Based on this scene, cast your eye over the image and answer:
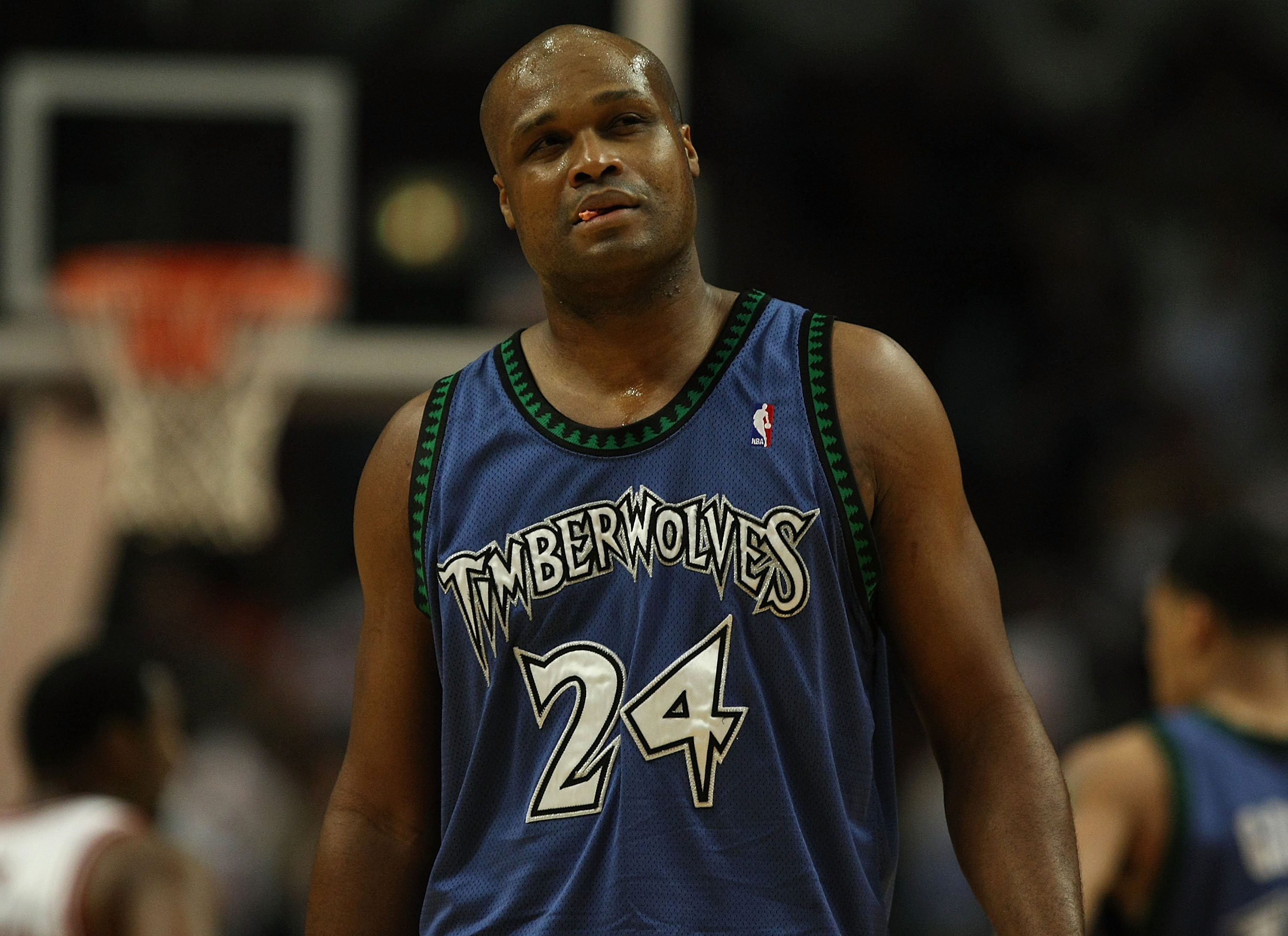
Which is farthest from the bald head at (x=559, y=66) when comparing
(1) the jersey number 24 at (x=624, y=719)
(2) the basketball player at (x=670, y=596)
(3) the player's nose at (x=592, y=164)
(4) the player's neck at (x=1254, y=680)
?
(4) the player's neck at (x=1254, y=680)

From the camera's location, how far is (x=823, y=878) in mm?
2047

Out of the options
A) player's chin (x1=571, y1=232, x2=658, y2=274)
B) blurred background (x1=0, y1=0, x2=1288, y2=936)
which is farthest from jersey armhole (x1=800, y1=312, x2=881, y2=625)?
blurred background (x1=0, y1=0, x2=1288, y2=936)

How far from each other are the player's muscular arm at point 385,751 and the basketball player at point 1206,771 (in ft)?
5.99

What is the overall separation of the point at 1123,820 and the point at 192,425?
3.91m

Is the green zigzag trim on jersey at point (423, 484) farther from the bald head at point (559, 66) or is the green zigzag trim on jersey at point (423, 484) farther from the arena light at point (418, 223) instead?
the arena light at point (418, 223)

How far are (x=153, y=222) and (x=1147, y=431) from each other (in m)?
5.66

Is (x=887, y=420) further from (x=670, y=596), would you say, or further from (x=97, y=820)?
(x=97, y=820)

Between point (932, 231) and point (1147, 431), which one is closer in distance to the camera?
point (1147, 431)

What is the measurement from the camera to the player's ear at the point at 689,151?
2227mm

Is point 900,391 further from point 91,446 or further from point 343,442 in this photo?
point 343,442

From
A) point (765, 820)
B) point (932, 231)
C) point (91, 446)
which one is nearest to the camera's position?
point (765, 820)

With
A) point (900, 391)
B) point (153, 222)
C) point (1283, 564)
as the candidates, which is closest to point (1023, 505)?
point (153, 222)

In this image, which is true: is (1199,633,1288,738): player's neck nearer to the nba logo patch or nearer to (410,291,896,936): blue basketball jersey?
(410,291,896,936): blue basketball jersey

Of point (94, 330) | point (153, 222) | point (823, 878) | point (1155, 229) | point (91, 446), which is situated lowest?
point (823, 878)
